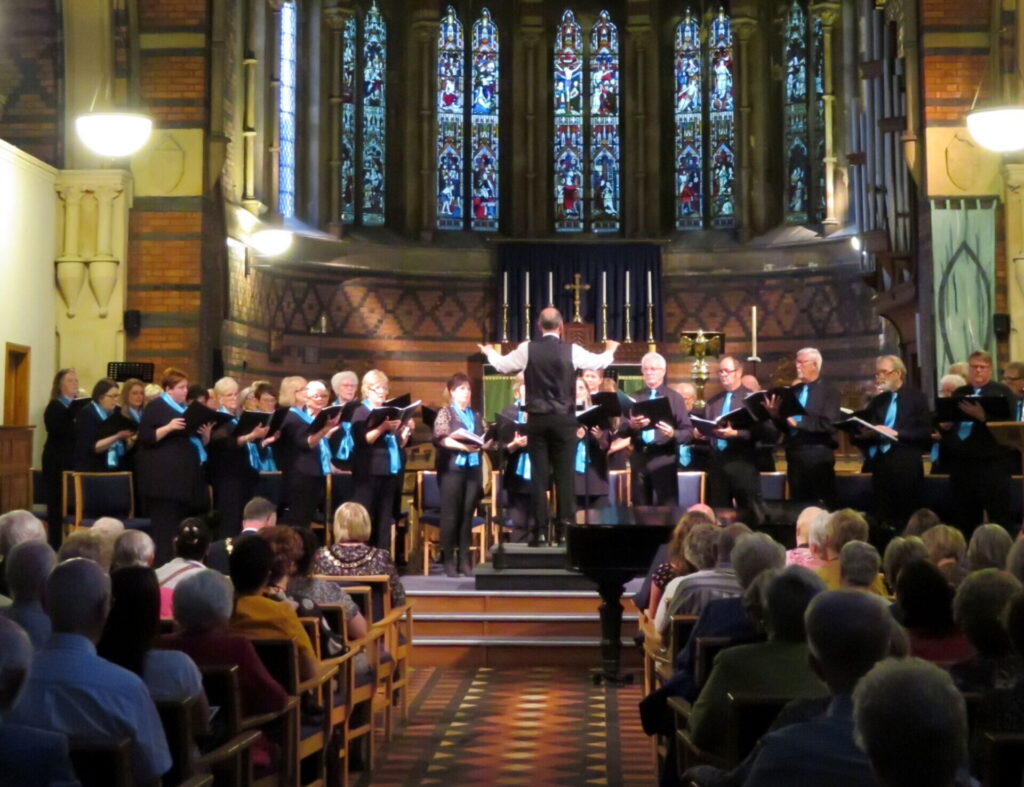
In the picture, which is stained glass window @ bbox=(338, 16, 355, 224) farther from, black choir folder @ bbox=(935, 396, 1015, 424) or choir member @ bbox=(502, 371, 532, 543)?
black choir folder @ bbox=(935, 396, 1015, 424)

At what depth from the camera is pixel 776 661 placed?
3875mm

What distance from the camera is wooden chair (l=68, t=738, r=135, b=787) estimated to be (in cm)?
292

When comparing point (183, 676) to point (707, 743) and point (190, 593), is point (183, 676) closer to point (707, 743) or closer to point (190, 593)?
point (190, 593)

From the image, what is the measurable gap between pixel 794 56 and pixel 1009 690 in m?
18.6

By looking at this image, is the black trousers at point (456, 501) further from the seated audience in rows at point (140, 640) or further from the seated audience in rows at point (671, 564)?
the seated audience in rows at point (140, 640)

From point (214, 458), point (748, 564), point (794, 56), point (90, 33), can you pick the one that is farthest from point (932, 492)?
point (794, 56)

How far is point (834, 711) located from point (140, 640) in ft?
5.94

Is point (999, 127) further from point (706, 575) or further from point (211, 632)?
point (211, 632)

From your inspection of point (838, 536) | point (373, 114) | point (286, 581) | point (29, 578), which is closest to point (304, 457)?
point (286, 581)

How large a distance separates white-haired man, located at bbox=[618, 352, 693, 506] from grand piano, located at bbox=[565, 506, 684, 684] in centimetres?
204

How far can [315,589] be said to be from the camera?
6262mm

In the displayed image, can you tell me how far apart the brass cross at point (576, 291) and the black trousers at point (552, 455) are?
30.1 feet

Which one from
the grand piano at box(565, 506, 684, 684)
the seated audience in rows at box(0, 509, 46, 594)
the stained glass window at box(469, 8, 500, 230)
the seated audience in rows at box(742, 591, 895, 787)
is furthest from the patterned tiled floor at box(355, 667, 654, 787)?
the stained glass window at box(469, 8, 500, 230)

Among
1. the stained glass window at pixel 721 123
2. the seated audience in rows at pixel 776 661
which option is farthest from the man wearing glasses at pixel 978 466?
the stained glass window at pixel 721 123
